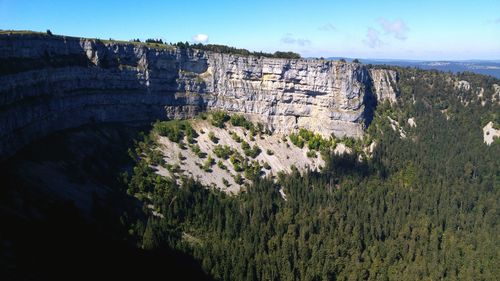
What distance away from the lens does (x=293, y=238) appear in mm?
89875

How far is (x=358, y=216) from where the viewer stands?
102 m

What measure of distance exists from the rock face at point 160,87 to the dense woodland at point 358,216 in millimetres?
15847

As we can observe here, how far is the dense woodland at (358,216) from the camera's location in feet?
263

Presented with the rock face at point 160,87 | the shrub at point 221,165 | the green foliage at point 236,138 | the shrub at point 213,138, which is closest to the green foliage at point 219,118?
the rock face at point 160,87

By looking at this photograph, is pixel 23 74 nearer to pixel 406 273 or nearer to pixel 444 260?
pixel 406 273

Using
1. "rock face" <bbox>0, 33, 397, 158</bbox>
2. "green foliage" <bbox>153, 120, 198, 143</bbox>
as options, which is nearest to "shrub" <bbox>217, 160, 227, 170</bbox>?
"green foliage" <bbox>153, 120, 198, 143</bbox>

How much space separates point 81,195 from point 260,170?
53.5 m

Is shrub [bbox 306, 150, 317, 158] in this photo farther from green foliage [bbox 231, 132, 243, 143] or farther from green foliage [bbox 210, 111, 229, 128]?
green foliage [bbox 210, 111, 229, 128]

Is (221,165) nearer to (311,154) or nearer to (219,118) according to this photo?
(219,118)

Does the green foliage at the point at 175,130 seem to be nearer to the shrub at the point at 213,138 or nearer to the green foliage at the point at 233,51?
the shrub at the point at 213,138

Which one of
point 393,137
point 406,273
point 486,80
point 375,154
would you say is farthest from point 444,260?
point 486,80

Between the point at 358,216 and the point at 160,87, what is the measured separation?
2780 inches

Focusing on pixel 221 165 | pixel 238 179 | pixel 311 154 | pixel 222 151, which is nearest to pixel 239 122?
pixel 222 151

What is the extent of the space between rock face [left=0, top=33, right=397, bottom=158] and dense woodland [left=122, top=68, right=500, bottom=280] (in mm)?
15847
